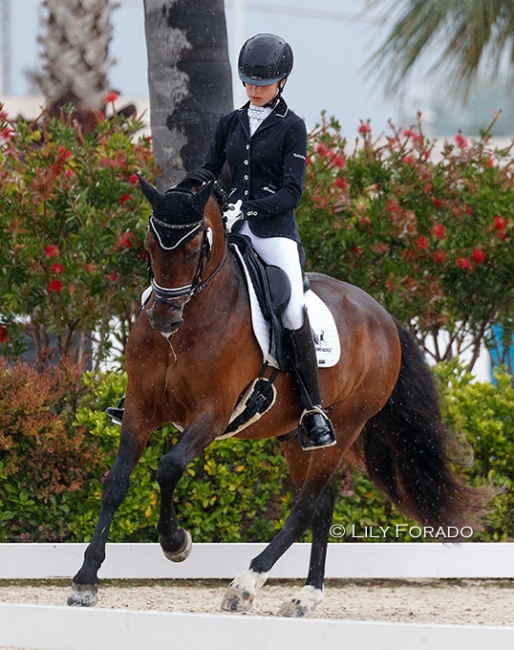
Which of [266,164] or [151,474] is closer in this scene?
[266,164]

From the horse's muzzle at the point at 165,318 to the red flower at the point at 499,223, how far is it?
4.33 meters

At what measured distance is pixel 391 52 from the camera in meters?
12.2

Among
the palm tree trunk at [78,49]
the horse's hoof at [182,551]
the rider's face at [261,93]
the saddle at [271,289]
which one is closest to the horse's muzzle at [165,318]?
the saddle at [271,289]

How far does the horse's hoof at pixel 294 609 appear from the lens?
6.09 m

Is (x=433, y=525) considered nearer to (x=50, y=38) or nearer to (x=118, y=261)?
(x=118, y=261)

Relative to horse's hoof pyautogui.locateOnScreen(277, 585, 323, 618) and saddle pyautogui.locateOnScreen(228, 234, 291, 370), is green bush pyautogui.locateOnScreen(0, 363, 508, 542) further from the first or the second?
saddle pyautogui.locateOnScreen(228, 234, 291, 370)

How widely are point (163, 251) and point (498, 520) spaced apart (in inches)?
154

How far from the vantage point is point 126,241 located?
8.12 meters

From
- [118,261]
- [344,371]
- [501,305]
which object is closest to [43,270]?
[118,261]

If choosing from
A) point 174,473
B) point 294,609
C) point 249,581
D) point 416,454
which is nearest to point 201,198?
point 174,473

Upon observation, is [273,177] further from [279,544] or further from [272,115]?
[279,544]

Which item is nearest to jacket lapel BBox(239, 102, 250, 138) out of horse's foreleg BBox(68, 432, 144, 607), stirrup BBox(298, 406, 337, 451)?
stirrup BBox(298, 406, 337, 451)

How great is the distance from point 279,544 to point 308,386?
2.83ft

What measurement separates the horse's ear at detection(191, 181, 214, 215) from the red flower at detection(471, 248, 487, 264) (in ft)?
13.9
